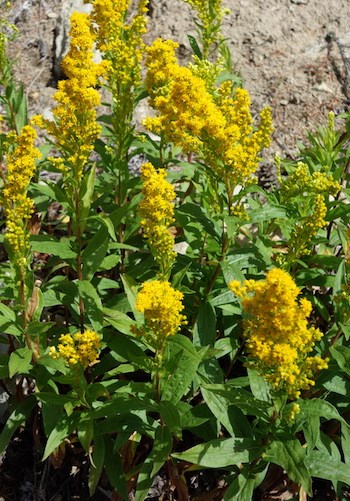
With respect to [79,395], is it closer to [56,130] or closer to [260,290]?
[260,290]

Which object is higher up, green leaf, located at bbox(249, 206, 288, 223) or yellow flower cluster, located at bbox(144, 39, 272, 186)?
yellow flower cluster, located at bbox(144, 39, 272, 186)

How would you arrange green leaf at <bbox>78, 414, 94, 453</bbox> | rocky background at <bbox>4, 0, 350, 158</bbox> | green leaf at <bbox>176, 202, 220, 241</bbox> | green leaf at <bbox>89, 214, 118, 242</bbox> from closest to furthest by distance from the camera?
green leaf at <bbox>78, 414, 94, 453</bbox> < green leaf at <bbox>89, 214, 118, 242</bbox> < green leaf at <bbox>176, 202, 220, 241</bbox> < rocky background at <bbox>4, 0, 350, 158</bbox>

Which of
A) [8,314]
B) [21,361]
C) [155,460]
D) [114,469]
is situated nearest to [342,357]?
[155,460]

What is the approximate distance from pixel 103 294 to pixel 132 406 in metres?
1.24

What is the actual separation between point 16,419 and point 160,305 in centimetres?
178

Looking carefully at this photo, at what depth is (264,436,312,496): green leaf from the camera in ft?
10.4

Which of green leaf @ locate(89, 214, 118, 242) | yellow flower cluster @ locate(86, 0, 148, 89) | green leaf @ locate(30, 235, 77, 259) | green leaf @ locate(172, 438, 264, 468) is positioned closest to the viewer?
Result: green leaf @ locate(172, 438, 264, 468)

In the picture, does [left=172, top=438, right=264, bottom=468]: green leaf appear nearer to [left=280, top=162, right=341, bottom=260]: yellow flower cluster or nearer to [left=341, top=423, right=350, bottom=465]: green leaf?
[left=341, top=423, right=350, bottom=465]: green leaf

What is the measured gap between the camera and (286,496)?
4.19 meters

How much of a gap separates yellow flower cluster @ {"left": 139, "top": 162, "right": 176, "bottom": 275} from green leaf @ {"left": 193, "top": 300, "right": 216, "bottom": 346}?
77 cm

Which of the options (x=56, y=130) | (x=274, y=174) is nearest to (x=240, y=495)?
(x=56, y=130)

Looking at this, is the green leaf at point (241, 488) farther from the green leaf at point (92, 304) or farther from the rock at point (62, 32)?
the rock at point (62, 32)

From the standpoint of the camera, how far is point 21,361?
3.63 m

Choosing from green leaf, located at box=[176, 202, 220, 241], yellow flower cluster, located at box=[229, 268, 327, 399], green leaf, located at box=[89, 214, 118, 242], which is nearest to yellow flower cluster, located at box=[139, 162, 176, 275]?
green leaf, located at box=[89, 214, 118, 242]
